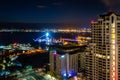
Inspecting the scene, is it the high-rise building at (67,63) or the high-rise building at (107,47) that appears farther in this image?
the high-rise building at (67,63)

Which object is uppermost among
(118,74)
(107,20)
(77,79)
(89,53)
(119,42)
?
(107,20)

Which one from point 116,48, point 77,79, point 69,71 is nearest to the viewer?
point 116,48

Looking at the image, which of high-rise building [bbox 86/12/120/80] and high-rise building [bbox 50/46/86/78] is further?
high-rise building [bbox 50/46/86/78]

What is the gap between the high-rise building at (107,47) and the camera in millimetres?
→ 8805

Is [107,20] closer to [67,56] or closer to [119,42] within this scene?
[119,42]

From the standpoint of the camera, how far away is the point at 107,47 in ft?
29.2

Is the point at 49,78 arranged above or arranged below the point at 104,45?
below

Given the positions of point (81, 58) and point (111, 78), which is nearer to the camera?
point (111, 78)

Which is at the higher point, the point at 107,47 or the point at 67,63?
the point at 107,47

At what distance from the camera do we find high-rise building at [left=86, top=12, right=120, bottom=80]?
28.9 feet

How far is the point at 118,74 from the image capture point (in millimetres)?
Result: 8891

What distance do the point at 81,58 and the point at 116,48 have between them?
4.28 m

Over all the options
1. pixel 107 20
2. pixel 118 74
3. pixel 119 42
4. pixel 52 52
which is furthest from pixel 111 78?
pixel 52 52

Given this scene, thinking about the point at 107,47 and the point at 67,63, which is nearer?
the point at 107,47
